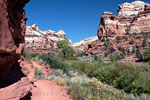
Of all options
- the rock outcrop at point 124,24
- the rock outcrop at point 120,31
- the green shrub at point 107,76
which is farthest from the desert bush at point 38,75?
the rock outcrop at point 124,24

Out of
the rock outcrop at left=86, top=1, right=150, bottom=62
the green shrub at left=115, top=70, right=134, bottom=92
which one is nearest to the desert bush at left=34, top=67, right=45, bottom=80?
the green shrub at left=115, top=70, right=134, bottom=92

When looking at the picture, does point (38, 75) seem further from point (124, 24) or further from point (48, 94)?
point (124, 24)

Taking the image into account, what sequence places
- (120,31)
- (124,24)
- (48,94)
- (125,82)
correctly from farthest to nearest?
(124,24) → (120,31) → (125,82) → (48,94)

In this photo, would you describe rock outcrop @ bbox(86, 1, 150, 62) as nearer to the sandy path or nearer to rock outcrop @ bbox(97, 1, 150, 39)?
rock outcrop @ bbox(97, 1, 150, 39)

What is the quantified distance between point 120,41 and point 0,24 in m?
43.6

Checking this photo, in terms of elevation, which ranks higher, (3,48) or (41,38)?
(41,38)

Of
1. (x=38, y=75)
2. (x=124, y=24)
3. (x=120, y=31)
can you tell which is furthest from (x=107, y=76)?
(x=124, y=24)

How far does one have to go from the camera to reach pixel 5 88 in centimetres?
286

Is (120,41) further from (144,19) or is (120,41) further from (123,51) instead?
(144,19)

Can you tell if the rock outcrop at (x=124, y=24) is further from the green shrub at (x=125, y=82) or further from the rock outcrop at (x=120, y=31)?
the green shrub at (x=125, y=82)

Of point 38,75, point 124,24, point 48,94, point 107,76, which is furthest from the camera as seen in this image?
point 124,24

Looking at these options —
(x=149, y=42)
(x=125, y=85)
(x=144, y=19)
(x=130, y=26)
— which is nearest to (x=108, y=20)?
(x=130, y=26)

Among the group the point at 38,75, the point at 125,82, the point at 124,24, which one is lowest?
the point at 125,82

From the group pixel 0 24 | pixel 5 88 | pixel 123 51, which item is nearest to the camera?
pixel 0 24
